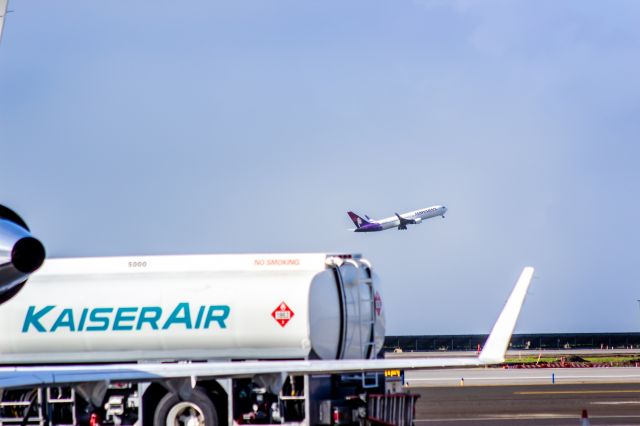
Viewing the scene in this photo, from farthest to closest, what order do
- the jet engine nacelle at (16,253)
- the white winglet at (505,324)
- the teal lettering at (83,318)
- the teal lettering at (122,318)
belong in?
the teal lettering at (83,318)
the teal lettering at (122,318)
the white winglet at (505,324)
the jet engine nacelle at (16,253)

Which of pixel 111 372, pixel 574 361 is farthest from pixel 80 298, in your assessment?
pixel 574 361

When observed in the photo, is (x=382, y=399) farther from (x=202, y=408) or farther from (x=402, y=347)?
(x=402, y=347)

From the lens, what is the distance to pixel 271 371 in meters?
18.1

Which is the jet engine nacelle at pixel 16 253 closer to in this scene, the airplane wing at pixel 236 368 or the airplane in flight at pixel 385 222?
the airplane wing at pixel 236 368

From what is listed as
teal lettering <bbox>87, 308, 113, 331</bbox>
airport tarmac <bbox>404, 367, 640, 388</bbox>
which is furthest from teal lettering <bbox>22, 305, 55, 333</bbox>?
airport tarmac <bbox>404, 367, 640, 388</bbox>

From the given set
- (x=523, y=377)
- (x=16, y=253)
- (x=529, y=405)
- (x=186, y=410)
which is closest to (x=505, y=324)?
(x=186, y=410)

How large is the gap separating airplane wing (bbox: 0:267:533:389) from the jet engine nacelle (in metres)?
4.01

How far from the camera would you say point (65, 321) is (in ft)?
77.9

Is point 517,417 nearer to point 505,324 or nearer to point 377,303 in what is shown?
point 377,303

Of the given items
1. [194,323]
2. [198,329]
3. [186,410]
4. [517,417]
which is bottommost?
[186,410]

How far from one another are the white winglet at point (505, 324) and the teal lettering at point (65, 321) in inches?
348

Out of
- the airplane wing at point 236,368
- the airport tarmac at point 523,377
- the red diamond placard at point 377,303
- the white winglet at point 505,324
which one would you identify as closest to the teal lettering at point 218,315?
the red diamond placard at point 377,303

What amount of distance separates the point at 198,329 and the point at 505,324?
6.82 meters

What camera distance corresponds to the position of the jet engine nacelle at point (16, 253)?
10414 mm
